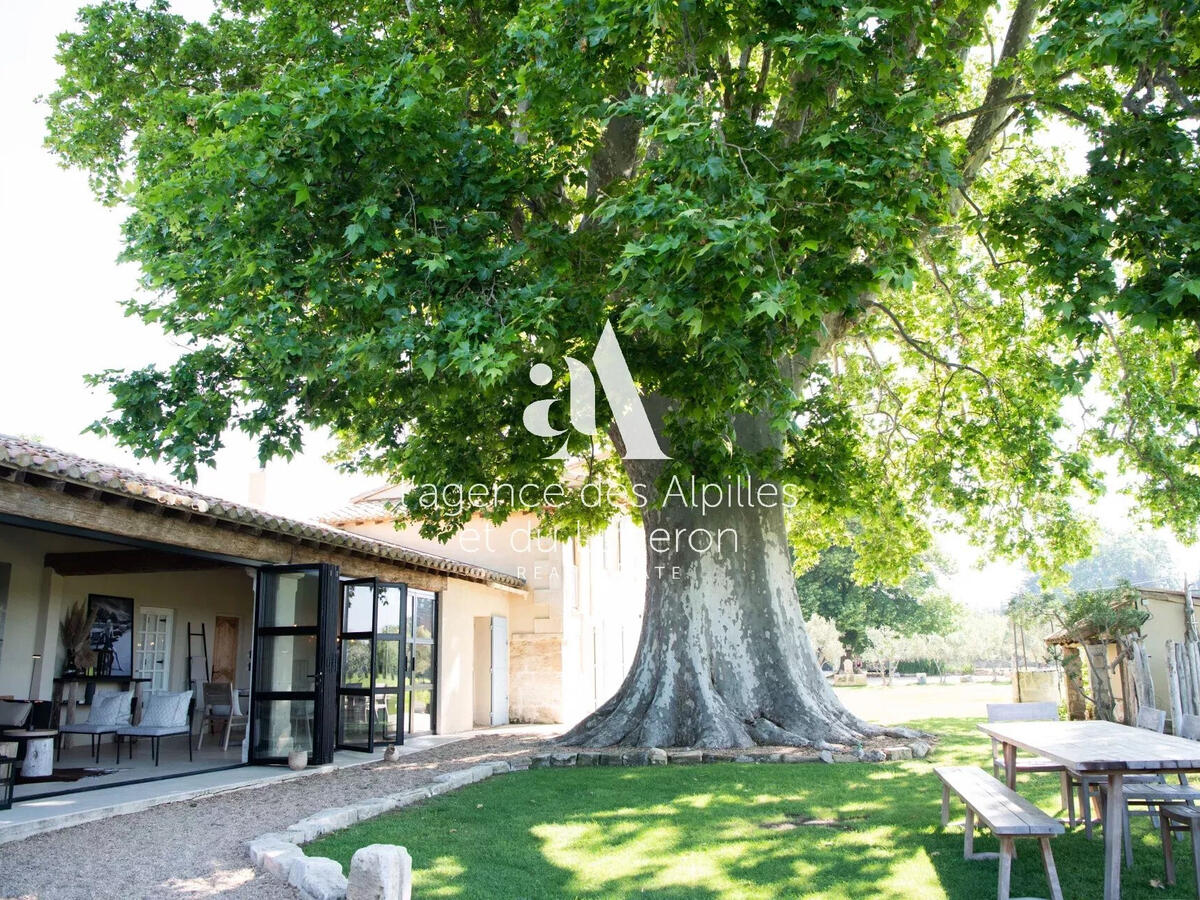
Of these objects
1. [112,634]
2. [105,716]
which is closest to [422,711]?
[112,634]

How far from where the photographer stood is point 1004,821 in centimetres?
439

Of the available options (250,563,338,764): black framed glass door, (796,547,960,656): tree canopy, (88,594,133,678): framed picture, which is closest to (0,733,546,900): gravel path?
(250,563,338,764): black framed glass door

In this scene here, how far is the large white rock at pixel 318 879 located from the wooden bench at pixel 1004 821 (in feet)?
11.0

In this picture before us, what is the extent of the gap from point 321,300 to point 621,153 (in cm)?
505

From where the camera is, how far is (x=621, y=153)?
10812 millimetres

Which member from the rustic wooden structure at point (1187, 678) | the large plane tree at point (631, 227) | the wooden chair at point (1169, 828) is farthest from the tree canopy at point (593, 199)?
the rustic wooden structure at point (1187, 678)

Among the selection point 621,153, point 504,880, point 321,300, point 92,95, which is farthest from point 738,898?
point 92,95

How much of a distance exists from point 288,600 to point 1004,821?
894 centimetres

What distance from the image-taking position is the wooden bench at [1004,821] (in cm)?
429

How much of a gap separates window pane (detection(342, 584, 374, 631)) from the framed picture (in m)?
3.60

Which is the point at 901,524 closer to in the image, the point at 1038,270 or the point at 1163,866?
the point at 1038,270

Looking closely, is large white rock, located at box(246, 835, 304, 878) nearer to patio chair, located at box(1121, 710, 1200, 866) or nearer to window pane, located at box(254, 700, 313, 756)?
window pane, located at box(254, 700, 313, 756)

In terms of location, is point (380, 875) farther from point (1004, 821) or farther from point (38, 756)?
point (38, 756)

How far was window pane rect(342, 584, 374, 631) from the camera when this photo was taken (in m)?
12.3
